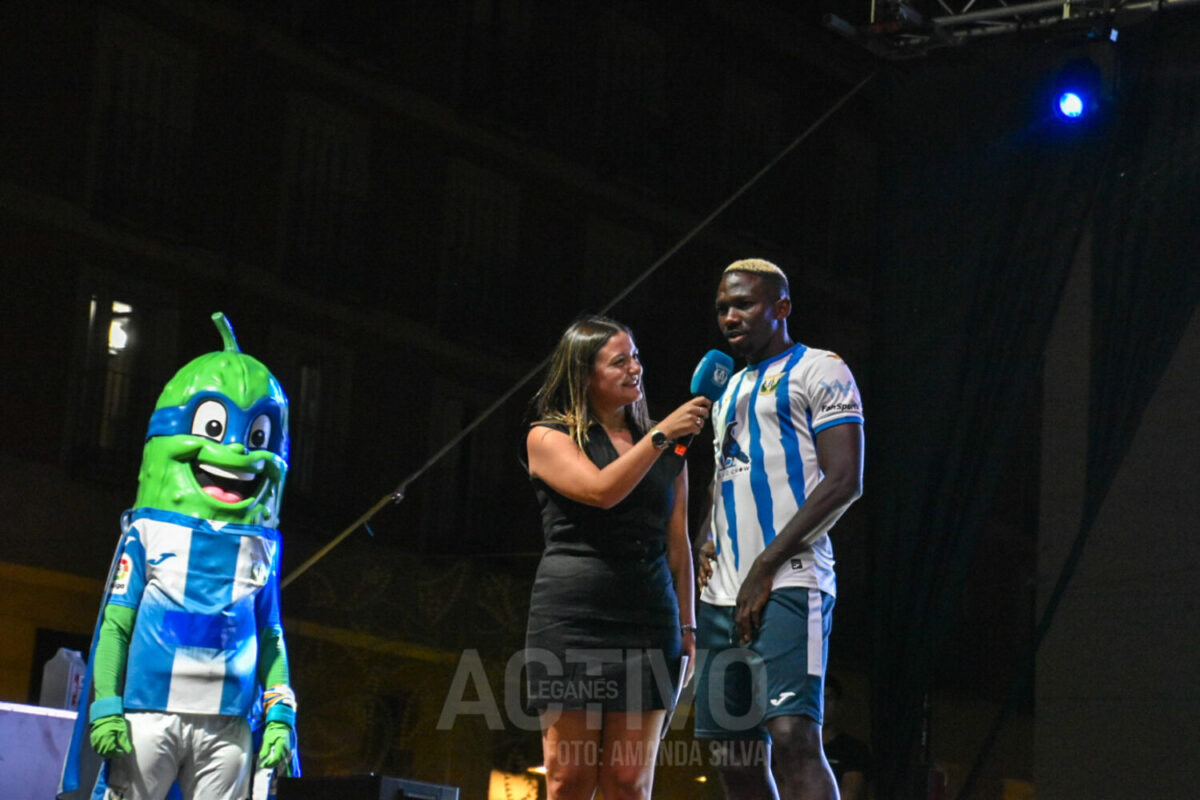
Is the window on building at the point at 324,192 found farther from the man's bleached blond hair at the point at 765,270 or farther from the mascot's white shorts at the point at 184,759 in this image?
the man's bleached blond hair at the point at 765,270

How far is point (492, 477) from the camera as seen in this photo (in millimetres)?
9703

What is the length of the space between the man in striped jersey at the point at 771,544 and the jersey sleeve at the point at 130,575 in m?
1.20

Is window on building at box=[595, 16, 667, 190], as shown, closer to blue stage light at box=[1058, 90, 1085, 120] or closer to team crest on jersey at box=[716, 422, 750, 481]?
blue stage light at box=[1058, 90, 1085, 120]

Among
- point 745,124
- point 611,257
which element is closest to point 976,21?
point 745,124

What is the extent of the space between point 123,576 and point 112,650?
16cm

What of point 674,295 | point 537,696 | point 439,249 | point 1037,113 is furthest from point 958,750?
point 439,249

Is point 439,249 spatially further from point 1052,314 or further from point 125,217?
point 1052,314

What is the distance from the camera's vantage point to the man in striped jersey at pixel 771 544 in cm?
284

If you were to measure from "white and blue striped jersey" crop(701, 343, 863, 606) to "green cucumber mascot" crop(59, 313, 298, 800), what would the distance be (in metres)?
1.04

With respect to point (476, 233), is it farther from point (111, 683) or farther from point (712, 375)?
point (712, 375)

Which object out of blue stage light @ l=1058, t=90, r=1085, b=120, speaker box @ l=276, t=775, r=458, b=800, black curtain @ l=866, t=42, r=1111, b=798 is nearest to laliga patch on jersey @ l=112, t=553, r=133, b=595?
speaker box @ l=276, t=775, r=458, b=800

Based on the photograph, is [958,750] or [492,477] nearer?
[958,750]

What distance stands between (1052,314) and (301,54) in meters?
4.70

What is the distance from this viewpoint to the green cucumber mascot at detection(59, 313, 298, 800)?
3309 millimetres
